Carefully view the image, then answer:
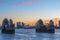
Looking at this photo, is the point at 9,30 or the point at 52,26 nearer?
the point at 9,30

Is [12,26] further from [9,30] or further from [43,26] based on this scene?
[43,26]

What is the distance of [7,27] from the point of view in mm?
75312

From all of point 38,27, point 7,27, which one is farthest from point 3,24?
point 38,27

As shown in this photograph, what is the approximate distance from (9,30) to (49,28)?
63.4 ft

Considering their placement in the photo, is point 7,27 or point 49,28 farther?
point 49,28

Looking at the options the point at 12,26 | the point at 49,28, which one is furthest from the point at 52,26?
the point at 12,26

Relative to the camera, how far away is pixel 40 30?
284ft

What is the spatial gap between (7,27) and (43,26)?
1883 centimetres

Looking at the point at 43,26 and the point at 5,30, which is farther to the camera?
the point at 43,26

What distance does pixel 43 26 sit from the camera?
87188mm

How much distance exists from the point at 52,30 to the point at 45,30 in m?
3.08

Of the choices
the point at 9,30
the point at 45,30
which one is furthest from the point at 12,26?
the point at 45,30

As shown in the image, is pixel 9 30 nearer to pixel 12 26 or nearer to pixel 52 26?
pixel 12 26

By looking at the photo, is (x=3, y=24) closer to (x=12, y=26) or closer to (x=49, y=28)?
(x=12, y=26)
